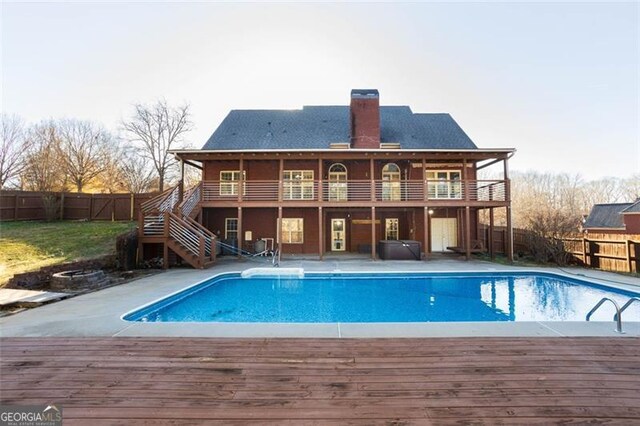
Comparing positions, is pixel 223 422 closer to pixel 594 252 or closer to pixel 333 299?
pixel 333 299

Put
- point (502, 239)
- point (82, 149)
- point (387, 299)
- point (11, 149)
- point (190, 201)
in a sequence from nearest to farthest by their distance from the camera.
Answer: point (387, 299) < point (190, 201) < point (502, 239) < point (11, 149) < point (82, 149)

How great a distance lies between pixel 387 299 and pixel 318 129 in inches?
509

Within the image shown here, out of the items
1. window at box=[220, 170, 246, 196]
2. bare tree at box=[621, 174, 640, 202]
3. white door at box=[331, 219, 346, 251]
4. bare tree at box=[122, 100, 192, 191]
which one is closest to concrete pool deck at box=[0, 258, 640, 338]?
window at box=[220, 170, 246, 196]

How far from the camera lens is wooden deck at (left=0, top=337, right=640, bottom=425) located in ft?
8.11

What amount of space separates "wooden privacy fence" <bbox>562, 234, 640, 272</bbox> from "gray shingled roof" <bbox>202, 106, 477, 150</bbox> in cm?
733

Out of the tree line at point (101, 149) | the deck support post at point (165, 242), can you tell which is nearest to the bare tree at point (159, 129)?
the tree line at point (101, 149)

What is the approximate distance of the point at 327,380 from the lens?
301 cm

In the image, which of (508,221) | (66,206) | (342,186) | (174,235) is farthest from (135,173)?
(508,221)

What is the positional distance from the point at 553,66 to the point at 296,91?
17.1 metres

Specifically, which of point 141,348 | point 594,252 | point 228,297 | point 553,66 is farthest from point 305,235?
point 553,66

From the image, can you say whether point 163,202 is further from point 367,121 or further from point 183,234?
point 367,121

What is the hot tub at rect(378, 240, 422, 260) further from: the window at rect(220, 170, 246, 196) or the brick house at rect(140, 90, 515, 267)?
the window at rect(220, 170, 246, 196)

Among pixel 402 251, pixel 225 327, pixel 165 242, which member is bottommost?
pixel 225 327

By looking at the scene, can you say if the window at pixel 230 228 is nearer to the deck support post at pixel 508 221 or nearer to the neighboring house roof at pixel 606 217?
the deck support post at pixel 508 221
